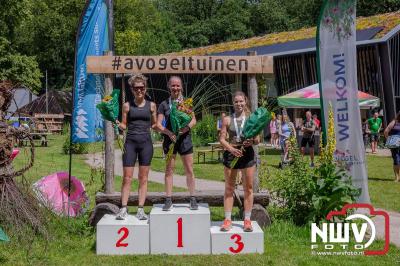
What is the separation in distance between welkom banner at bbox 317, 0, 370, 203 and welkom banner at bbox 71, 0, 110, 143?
11.3 feet

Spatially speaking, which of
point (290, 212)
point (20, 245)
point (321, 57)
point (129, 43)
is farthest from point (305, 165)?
point (129, 43)

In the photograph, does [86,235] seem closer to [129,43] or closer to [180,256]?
[180,256]

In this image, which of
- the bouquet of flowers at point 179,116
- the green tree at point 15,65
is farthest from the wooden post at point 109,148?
the green tree at point 15,65

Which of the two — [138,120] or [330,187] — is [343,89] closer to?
[330,187]

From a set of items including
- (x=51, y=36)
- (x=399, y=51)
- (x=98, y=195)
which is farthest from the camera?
(x=51, y=36)

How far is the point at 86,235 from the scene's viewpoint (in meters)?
7.78

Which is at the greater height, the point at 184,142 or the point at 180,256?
the point at 184,142

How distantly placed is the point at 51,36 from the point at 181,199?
4846cm

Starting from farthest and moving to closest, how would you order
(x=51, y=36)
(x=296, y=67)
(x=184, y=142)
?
(x=51, y=36) → (x=296, y=67) → (x=184, y=142)

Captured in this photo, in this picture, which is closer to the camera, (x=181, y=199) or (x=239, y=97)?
(x=239, y=97)

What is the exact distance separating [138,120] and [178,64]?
1.27 metres

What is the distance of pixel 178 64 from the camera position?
808 centimetres

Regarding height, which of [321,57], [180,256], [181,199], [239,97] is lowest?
[180,256]

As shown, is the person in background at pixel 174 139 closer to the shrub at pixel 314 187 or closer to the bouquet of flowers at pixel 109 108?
the bouquet of flowers at pixel 109 108
